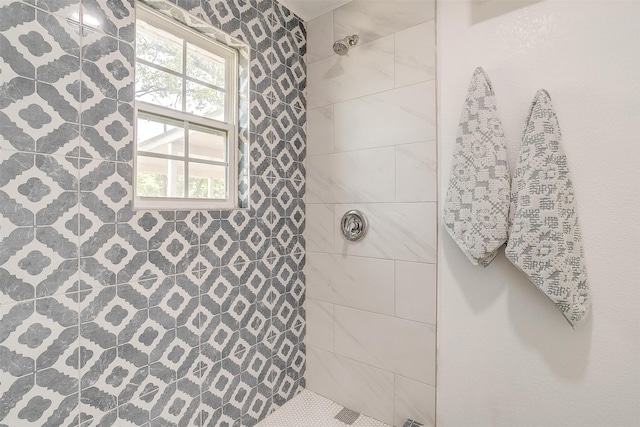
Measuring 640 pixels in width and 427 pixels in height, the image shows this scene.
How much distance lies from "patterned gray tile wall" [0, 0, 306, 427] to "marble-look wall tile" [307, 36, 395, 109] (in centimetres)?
35

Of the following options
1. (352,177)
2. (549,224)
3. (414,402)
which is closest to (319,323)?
(414,402)

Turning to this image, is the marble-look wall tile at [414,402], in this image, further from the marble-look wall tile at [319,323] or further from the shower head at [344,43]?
the shower head at [344,43]

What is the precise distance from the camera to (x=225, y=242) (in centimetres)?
135

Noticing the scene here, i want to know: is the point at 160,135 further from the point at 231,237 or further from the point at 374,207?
the point at 374,207

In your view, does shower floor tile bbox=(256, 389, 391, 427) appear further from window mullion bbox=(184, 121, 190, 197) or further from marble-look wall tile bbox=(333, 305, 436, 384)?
window mullion bbox=(184, 121, 190, 197)

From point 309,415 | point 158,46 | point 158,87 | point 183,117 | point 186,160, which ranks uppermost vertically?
point 158,46

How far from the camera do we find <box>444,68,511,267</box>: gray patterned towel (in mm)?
1093

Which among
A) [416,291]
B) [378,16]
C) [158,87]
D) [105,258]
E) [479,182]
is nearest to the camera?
[105,258]

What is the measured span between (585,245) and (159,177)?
5.27 ft

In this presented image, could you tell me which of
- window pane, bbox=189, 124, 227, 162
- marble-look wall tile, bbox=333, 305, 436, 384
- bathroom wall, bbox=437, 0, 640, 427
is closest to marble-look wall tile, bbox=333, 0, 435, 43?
bathroom wall, bbox=437, 0, 640, 427

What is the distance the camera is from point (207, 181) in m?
1.40

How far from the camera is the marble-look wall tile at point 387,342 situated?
1.34 meters

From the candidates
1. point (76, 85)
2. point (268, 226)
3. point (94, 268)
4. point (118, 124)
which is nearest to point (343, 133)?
point (268, 226)

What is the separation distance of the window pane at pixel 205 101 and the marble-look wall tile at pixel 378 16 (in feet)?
2.48
